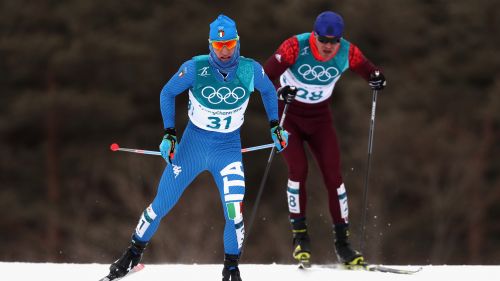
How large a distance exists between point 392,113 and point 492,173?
10.5 ft

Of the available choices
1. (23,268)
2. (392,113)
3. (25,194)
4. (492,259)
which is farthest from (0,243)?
(23,268)

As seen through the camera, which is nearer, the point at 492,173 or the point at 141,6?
the point at 492,173

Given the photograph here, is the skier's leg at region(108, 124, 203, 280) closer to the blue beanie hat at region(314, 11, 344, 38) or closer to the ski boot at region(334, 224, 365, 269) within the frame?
the blue beanie hat at region(314, 11, 344, 38)

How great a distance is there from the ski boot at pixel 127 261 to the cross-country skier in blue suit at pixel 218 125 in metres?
0.14

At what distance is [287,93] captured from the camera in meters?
7.30

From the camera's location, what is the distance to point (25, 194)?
2648cm

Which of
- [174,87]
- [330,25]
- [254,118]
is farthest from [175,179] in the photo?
[254,118]

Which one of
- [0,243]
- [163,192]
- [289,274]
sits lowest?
[0,243]

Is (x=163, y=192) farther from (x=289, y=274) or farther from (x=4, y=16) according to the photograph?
(x=4, y=16)

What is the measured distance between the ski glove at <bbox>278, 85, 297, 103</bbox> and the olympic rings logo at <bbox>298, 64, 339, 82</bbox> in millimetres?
203

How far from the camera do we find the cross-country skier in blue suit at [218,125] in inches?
249

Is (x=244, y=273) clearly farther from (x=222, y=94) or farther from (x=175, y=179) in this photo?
(x=222, y=94)

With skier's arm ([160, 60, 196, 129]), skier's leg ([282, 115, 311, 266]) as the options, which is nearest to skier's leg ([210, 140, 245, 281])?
skier's arm ([160, 60, 196, 129])

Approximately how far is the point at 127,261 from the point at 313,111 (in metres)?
1.99
